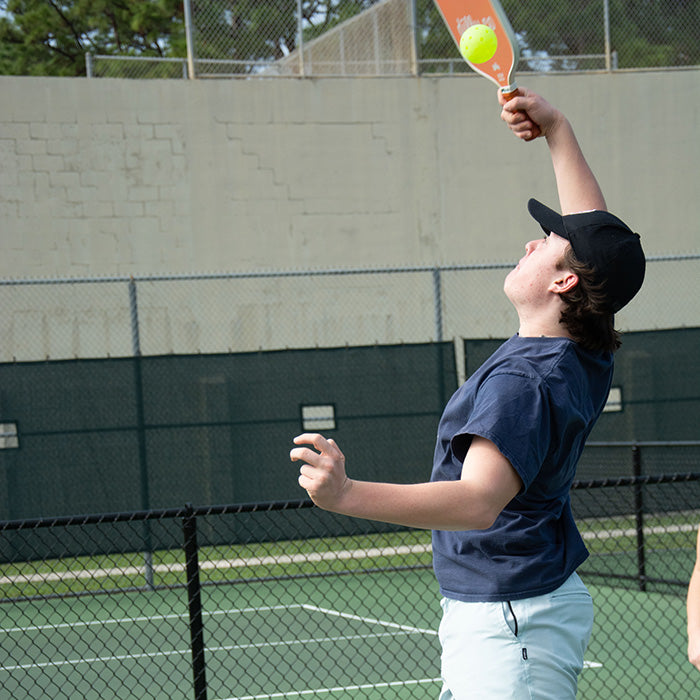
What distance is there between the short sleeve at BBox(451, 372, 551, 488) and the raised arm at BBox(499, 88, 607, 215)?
72cm

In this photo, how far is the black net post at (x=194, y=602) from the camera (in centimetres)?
384

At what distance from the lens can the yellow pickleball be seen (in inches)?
105

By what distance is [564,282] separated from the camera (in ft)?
6.97

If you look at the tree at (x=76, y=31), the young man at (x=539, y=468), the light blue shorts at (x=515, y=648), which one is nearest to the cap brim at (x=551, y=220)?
the young man at (x=539, y=468)

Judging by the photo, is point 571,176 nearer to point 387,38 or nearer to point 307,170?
point 307,170

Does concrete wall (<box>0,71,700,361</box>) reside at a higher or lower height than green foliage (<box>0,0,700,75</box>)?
lower

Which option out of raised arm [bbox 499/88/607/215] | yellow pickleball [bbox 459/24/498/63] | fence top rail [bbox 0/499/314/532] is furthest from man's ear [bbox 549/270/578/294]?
fence top rail [bbox 0/499/314/532]

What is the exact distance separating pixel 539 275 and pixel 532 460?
494mm

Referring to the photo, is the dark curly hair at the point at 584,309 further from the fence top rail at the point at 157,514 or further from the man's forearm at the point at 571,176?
the fence top rail at the point at 157,514

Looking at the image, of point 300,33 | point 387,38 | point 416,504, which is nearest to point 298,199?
point 300,33

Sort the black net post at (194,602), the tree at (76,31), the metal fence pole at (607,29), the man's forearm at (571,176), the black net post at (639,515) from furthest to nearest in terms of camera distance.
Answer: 1. the tree at (76,31)
2. the metal fence pole at (607,29)
3. the black net post at (639,515)
4. the black net post at (194,602)
5. the man's forearm at (571,176)

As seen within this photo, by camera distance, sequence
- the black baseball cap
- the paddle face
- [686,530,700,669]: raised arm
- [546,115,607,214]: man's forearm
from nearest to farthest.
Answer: [686,530,700,669]: raised arm < the black baseball cap < [546,115,607,214]: man's forearm < the paddle face

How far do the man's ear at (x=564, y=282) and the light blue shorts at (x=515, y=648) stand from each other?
2.31ft

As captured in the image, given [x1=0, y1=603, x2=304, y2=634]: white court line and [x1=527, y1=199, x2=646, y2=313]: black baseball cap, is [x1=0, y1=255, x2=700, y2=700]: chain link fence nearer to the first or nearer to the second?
[x1=0, y1=603, x2=304, y2=634]: white court line
